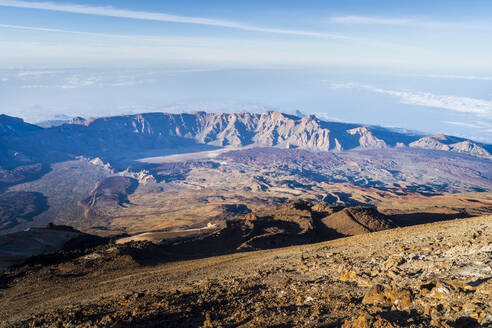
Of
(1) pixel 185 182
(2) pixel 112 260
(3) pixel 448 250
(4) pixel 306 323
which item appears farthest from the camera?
(1) pixel 185 182

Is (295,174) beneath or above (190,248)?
beneath

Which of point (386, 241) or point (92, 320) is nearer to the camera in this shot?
point (92, 320)

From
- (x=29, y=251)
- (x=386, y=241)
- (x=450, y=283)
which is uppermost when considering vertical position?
(x=450, y=283)

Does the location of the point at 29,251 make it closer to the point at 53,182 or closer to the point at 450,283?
the point at 450,283

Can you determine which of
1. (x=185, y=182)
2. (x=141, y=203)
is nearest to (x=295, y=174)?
(x=185, y=182)

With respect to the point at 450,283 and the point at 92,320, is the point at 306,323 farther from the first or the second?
the point at 92,320

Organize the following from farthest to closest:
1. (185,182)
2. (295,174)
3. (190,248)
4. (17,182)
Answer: (295,174)
(185,182)
(17,182)
(190,248)
